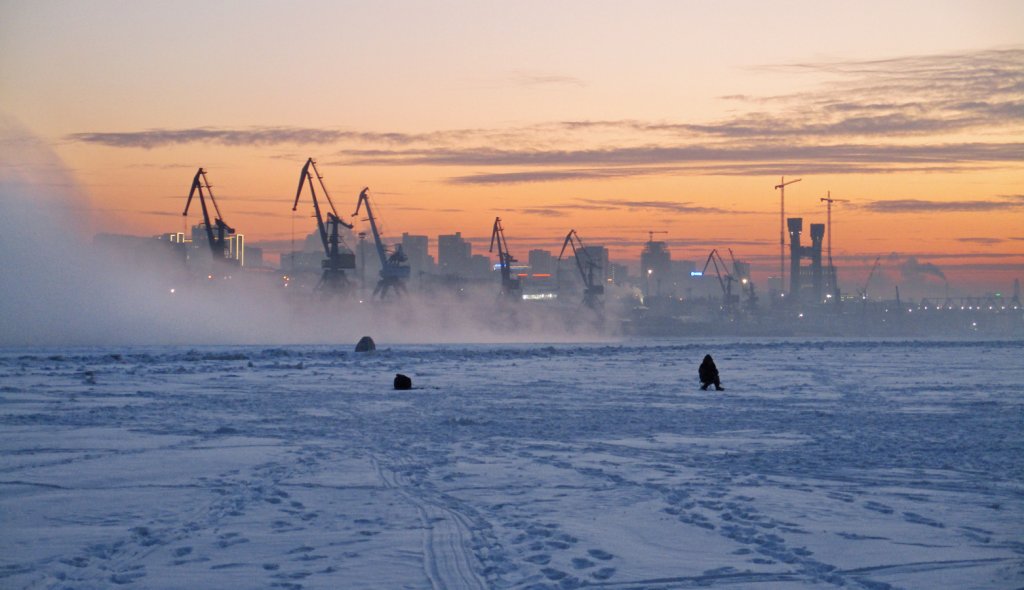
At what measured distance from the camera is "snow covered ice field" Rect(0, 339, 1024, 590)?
8.28 meters

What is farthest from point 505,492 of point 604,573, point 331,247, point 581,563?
point 331,247

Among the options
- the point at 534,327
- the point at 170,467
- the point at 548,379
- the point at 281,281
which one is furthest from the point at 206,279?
the point at 170,467

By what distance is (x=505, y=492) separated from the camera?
38.9 ft

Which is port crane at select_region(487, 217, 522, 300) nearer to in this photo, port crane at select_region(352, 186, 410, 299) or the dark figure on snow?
port crane at select_region(352, 186, 410, 299)

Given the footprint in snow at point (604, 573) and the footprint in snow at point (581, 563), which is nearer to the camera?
the footprint in snow at point (604, 573)

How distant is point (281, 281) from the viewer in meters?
191

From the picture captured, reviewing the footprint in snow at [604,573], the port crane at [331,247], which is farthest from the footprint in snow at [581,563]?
the port crane at [331,247]

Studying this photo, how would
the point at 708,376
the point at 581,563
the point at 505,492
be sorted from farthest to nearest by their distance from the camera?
the point at 708,376, the point at 505,492, the point at 581,563

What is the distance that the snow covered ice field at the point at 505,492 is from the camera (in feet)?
27.2

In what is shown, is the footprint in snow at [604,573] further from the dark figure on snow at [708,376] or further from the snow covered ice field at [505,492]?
the dark figure on snow at [708,376]

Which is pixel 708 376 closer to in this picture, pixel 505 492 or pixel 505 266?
pixel 505 492

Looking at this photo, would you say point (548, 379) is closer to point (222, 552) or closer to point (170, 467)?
point (170, 467)

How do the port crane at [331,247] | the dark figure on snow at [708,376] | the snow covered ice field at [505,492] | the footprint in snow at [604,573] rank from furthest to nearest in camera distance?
the port crane at [331,247], the dark figure on snow at [708,376], the snow covered ice field at [505,492], the footprint in snow at [604,573]

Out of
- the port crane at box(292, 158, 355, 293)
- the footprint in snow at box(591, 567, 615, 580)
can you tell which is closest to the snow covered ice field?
the footprint in snow at box(591, 567, 615, 580)
